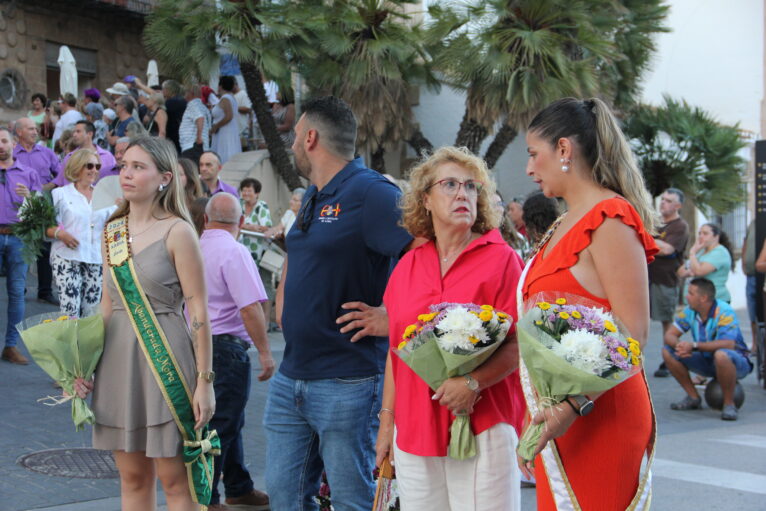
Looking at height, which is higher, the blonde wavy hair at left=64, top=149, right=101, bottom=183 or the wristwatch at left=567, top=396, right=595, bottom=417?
the blonde wavy hair at left=64, top=149, right=101, bottom=183

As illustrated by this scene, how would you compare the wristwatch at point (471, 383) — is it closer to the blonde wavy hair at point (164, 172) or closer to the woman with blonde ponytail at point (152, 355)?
the woman with blonde ponytail at point (152, 355)

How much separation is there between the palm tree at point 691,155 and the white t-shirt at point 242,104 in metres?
7.46

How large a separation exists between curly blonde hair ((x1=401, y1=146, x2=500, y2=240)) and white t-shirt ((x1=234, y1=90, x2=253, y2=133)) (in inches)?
495

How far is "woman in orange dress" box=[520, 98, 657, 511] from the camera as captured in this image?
2990mm

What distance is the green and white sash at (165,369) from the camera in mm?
4090

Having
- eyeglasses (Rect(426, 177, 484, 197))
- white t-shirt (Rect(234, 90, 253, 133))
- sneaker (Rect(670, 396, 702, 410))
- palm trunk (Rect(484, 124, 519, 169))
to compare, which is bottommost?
sneaker (Rect(670, 396, 702, 410))

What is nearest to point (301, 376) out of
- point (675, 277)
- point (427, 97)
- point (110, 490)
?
point (110, 490)

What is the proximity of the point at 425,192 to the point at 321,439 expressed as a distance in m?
1.12

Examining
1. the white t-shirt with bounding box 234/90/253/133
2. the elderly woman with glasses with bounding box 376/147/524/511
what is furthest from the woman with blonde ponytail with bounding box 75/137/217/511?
the white t-shirt with bounding box 234/90/253/133

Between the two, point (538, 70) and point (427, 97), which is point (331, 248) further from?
point (427, 97)

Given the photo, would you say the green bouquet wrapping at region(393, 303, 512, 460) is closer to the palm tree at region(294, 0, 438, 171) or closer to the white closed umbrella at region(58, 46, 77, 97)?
the palm tree at region(294, 0, 438, 171)

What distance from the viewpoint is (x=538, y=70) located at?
14312mm

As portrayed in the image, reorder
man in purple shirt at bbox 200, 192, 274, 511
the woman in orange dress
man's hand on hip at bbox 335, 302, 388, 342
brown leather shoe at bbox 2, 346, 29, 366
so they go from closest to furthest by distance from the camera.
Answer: the woman in orange dress < man's hand on hip at bbox 335, 302, 388, 342 < man in purple shirt at bbox 200, 192, 274, 511 < brown leather shoe at bbox 2, 346, 29, 366

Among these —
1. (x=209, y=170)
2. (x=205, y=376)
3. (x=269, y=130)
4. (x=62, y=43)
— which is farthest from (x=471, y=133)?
(x=62, y=43)
